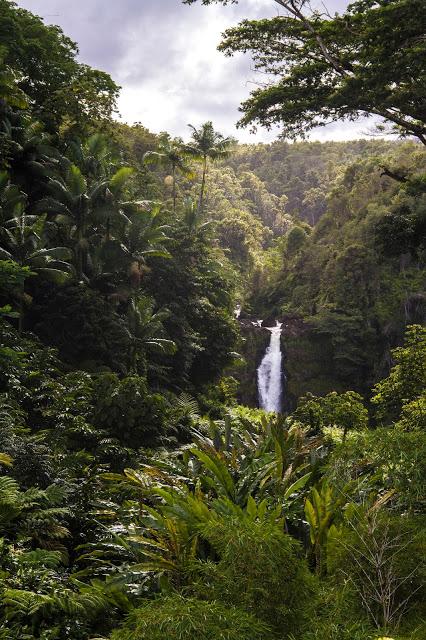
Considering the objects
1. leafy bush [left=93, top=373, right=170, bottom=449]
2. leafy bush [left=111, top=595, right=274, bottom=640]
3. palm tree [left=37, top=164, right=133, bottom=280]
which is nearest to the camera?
leafy bush [left=111, top=595, right=274, bottom=640]

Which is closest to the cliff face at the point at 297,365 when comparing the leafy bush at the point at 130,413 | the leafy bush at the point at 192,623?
the leafy bush at the point at 130,413

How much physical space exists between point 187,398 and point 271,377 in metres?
13.9

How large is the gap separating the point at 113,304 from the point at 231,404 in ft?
25.3

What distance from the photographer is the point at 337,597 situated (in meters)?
2.73

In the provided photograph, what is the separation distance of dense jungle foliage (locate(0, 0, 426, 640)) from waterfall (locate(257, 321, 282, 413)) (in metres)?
0.78

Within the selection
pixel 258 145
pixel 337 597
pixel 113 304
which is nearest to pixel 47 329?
pixel 113 304

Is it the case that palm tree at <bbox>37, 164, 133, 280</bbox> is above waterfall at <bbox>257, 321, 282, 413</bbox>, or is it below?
above

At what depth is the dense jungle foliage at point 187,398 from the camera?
118 inches

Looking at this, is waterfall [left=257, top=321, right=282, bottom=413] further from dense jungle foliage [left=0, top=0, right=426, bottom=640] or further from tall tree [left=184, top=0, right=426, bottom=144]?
tall tree [left=184, top=0, right=426, bottom=144]

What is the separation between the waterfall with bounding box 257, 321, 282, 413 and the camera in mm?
29984

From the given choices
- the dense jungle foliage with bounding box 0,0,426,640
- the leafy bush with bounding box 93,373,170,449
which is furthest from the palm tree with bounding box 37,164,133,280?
the leafy bush with bounding box 93,373,170,449

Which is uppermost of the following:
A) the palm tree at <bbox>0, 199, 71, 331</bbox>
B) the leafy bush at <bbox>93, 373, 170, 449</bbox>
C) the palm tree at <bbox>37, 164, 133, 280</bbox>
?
the palm tree at <bbox>37, 164, 133, 280</bbox>

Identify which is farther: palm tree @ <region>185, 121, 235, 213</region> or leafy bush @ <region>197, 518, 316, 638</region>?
palm tree @ <region>185, 121, 235, 213</region>

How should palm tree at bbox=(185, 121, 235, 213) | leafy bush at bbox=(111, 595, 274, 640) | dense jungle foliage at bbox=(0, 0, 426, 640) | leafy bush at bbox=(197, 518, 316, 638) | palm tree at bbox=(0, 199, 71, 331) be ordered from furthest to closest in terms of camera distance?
palm tree at bbox=(185, 121, 235, 213) < palm tree at bbox=(0, 199, 71, 331) < dense jungle foliage at bbox=(0, 0, 426, 640) < leafy bush at bbox=(197, 518, 316, 638) < leafy bush at bbox=(111, 595, 274, 640)
